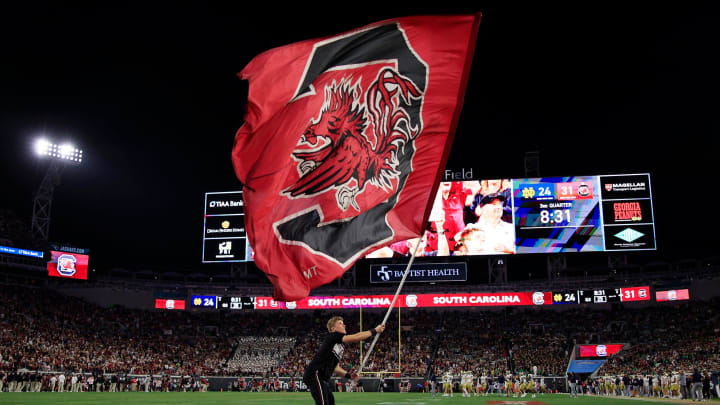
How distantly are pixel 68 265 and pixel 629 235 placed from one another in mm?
47536

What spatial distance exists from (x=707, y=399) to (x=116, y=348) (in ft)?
144

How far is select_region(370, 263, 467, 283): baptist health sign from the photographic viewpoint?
165ft

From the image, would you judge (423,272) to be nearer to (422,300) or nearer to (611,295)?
(422,300)

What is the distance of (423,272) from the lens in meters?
50.7

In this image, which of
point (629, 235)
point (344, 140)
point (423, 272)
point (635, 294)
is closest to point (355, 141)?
point (344, 140)

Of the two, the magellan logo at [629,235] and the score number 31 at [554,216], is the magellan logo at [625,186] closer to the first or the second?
the magellan logo at [629,235]

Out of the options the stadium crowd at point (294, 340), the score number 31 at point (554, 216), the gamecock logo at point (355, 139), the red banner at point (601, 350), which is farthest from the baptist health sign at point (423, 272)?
the gamecock logo at point (355, 139)

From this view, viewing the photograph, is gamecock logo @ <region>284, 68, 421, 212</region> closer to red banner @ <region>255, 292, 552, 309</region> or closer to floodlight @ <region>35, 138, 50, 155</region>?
red banner @ <region>255, 292, 552, 309</region>

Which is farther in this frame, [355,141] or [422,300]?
[422,300]

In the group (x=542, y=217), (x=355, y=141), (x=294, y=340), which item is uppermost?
(x=542, y=217)

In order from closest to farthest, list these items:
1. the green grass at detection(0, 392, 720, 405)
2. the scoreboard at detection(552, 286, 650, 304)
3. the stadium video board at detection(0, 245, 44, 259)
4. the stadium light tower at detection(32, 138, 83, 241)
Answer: the green grass at detection(0, 392, 720, 405) < the scoreboard at detection(552, 286, 650, 304) < the stadium video board at detection(0, 245, 44, 259) < the stadium light tower at detection(32, 138, 83, 241)

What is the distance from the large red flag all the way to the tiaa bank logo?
49730 millimetres

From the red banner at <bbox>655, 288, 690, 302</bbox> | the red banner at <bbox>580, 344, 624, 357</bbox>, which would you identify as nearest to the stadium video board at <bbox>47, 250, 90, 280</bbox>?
the red banner at <bbox>580, 344, 624, 357</bbox>

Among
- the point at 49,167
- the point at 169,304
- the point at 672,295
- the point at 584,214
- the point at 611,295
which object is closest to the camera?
the point at 584,214
